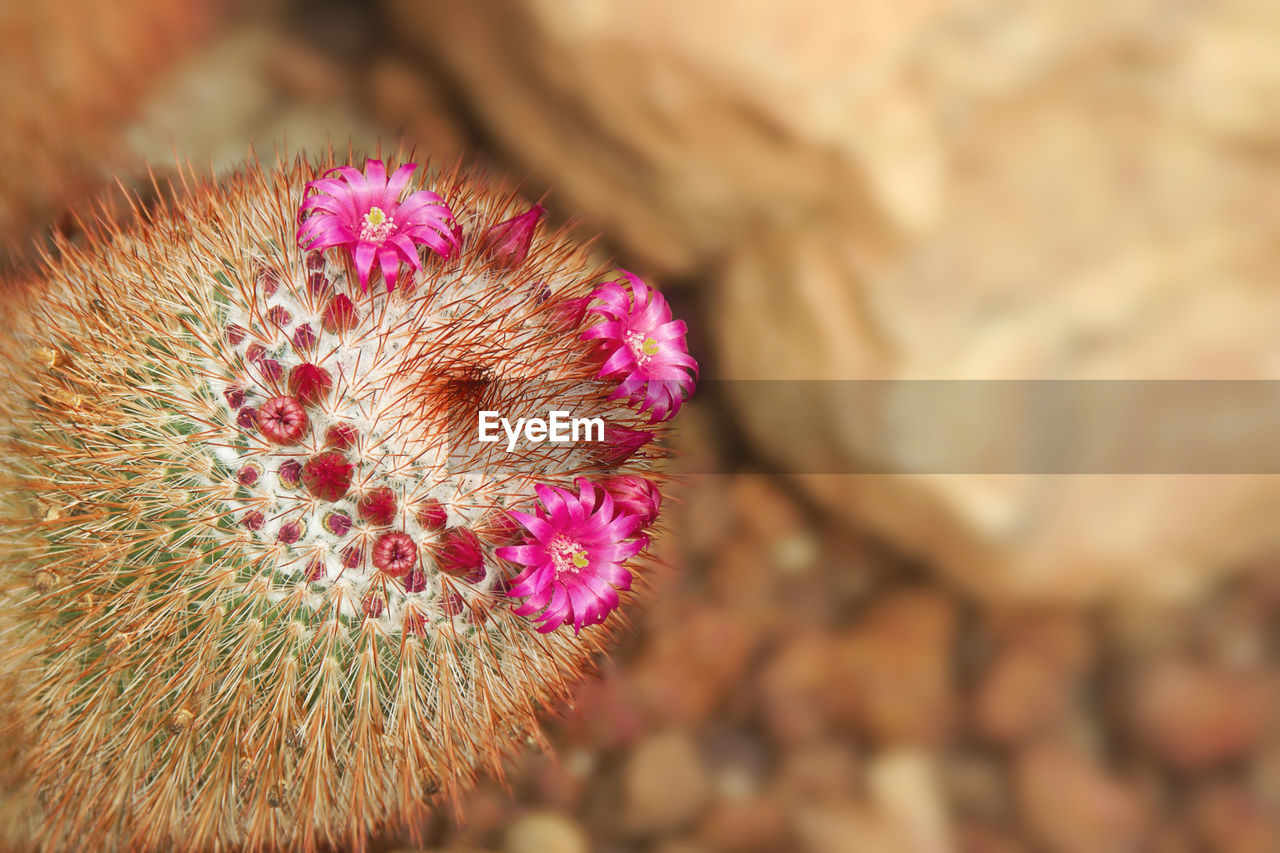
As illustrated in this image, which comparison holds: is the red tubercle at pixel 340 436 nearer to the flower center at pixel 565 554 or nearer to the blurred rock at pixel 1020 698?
the flower center at pixel 565 554

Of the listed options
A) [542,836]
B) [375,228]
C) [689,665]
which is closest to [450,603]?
[375,228]

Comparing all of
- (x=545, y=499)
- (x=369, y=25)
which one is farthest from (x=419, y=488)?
(x=369, y=25)

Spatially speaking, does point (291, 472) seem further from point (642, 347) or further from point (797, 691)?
point (797, 691)

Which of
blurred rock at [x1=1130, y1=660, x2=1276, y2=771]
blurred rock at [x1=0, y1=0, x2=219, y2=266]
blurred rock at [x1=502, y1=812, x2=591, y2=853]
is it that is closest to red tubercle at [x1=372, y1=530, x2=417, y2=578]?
blurred rock at [x1=502, y1=812, x2=591, y2=853]

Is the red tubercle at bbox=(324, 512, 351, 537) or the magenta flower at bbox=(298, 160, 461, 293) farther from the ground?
the magenta flower at bbox=(298, 160, 461, 293)

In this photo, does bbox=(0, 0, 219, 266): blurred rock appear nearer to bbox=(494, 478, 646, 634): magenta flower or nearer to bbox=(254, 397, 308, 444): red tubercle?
bbox=(254, 397, 308, 444): red tubercle

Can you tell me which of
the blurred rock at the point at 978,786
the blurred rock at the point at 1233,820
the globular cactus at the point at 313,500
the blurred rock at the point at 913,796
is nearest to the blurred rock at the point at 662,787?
the blurred rock at the point at 913,796

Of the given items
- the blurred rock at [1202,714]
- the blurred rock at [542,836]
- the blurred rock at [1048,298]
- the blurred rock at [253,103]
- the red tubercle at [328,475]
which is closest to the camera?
the red tubercle at [328,475]
